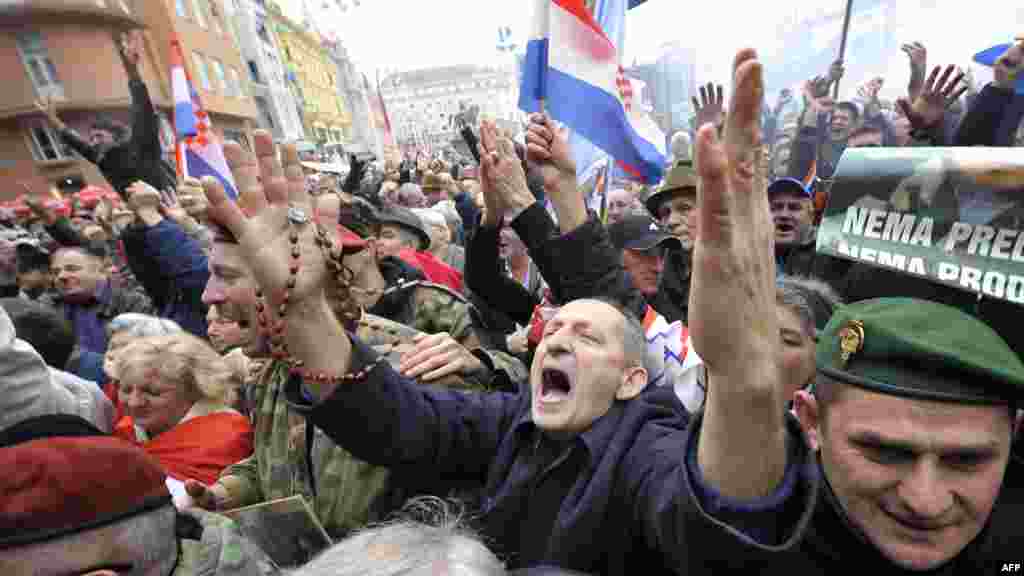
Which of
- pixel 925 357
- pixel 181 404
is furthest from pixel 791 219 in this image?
A: pixel 181 404

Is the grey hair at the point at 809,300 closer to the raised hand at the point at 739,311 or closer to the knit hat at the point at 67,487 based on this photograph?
the raised hand at the point at 739,311

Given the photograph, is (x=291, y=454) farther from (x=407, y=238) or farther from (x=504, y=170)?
(x=407, y=238)

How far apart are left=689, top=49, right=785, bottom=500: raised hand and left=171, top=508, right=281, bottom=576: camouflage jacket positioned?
1.10 meters

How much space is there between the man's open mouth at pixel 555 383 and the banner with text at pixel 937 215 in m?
0.97

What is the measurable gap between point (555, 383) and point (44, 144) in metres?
30.9

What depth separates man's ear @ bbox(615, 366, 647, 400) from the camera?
1811 mm

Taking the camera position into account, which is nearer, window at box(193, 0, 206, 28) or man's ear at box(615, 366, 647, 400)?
man's ear at box(615, 366, 647, 400)

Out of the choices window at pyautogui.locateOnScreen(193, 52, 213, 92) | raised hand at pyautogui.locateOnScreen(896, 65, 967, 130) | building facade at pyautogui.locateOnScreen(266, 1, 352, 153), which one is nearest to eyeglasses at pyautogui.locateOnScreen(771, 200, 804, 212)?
raised hand at pyautogui.locateOnScreen(896, 65, 967, 130)

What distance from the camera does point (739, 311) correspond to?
880mm

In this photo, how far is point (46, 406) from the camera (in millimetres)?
1909

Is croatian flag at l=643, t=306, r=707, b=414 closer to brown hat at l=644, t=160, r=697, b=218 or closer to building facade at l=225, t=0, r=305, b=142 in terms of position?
brown hat at l=644, t=160, r=697, b=218

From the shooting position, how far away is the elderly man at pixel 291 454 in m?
1.76

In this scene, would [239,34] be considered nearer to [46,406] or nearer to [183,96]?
[183,96]

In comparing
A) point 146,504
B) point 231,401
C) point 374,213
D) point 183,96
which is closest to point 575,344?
point 146,504
